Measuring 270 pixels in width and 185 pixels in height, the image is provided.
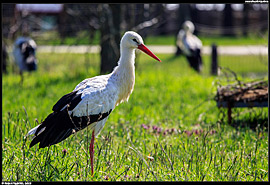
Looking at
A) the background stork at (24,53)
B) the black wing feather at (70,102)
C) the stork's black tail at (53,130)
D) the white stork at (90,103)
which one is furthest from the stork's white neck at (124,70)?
the background stork at (24,53)

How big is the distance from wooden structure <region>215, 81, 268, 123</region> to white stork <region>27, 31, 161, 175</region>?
5.35ft

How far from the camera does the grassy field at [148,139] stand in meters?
3.64

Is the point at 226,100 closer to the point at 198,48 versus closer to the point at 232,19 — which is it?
the point at 198,48

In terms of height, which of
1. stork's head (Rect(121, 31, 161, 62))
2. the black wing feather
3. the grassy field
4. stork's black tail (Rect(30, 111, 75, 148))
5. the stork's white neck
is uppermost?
stork's head (Rect(121, 31, 161, 62))

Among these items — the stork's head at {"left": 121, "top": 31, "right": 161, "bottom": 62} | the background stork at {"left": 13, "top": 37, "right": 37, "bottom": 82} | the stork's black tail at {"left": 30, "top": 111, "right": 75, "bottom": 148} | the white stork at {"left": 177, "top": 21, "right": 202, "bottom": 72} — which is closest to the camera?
the stork's black tail at {"left": 30, "top": 111, "right": 75, "bottom": 148}

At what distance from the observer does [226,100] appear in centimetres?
541

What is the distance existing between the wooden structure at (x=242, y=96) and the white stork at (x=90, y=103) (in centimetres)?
163

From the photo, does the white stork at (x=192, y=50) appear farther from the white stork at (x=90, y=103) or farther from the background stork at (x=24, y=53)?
the white stork at (x=90, y=103)

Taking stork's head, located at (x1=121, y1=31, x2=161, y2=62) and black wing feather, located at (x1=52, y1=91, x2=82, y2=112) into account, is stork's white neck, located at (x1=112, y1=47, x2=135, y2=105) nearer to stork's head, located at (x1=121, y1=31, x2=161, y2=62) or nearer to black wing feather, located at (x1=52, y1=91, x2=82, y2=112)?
stork's head, located at (x1=121, y1=31, x2=161, y2=62)

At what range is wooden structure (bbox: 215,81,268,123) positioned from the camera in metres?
5.34

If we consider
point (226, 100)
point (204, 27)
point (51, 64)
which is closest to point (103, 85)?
point (226, 100)

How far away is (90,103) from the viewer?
4.00 metres

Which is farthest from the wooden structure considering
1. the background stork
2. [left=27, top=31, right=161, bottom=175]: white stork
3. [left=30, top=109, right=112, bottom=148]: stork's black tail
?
the background stork

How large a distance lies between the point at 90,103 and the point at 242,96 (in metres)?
2.38
